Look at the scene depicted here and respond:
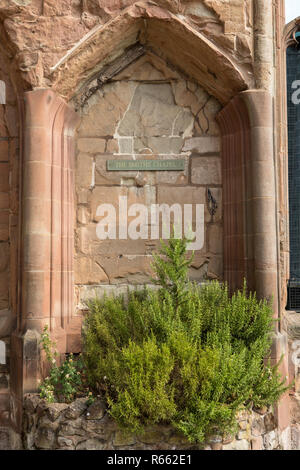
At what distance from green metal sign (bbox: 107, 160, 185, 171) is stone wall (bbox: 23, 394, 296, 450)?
2413 millimetres

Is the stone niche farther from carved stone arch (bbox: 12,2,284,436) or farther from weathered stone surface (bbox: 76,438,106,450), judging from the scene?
weathered stone surface (bbox: 76,438,106,450)

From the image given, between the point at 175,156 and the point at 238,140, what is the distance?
696 mm

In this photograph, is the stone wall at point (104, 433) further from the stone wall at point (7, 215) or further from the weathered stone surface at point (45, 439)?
the stone wall at point (7, 215)

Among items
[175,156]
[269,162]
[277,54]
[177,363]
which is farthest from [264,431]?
[277,54]

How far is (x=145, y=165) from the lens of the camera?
509 centimetres

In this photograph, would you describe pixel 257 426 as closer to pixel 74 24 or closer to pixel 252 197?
pixel 252 197

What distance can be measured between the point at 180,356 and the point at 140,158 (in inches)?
91.1

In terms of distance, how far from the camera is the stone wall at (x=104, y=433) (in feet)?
11.7

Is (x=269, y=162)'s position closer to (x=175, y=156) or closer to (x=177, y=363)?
(x=175, y=156)

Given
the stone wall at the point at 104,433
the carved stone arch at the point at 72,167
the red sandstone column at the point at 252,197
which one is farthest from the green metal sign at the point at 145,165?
the stone wall at the point at 104,433

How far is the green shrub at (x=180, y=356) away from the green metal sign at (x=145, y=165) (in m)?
1.12

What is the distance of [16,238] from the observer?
4859mm

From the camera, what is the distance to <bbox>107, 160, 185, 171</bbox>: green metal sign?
507cm

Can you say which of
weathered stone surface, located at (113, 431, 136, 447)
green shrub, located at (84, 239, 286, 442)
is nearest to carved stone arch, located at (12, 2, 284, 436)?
green shrub, located at (84, 239, 286, 442)
